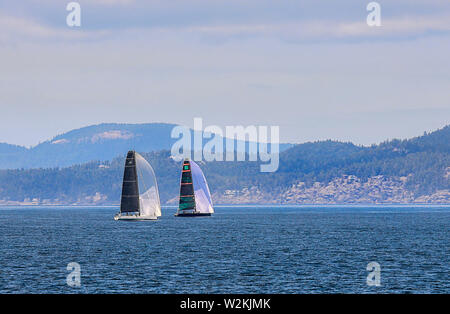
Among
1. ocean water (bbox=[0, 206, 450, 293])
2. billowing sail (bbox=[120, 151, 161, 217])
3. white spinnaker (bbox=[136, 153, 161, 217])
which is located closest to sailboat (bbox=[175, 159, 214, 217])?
white spinnaker (bbox=[136, 153, 161, 217])

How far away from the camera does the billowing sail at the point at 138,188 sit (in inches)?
6112

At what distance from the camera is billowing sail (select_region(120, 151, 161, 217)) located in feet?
509

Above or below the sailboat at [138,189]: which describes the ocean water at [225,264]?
below

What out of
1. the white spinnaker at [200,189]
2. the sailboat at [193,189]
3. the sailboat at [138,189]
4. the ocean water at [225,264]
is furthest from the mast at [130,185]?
the ocean water at [225,264]

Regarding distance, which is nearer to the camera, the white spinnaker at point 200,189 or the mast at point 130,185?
the mast at point 130,185

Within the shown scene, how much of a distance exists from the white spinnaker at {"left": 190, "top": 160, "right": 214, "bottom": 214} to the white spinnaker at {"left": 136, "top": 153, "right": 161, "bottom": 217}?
50.6 feet

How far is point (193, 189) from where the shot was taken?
186125mm

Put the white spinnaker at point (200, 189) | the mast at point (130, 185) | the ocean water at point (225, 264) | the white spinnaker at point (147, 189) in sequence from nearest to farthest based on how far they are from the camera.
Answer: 1. the ocean water at point (225, 264)
2. the mast at point (130, 185)
3. the white spinnaker at point (147, 189)
4. the white spinnaker at point (200, 189)

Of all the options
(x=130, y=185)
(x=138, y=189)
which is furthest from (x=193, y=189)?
(x=130, y=185)

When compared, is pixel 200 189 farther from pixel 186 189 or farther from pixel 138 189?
pixel 138 189

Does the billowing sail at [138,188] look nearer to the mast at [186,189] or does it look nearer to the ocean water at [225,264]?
the mast at [186,189]

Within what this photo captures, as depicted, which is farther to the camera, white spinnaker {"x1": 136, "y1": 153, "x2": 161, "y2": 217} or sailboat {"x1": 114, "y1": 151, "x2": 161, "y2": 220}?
white spinnaker {"x1": 136, "y1": 153, "x2": 161, "y2": 217}

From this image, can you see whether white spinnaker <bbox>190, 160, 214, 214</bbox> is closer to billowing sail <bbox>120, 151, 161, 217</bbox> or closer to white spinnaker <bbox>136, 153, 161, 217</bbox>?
white spinnaker <bbox>136, 153, 161, 217</bbox>
